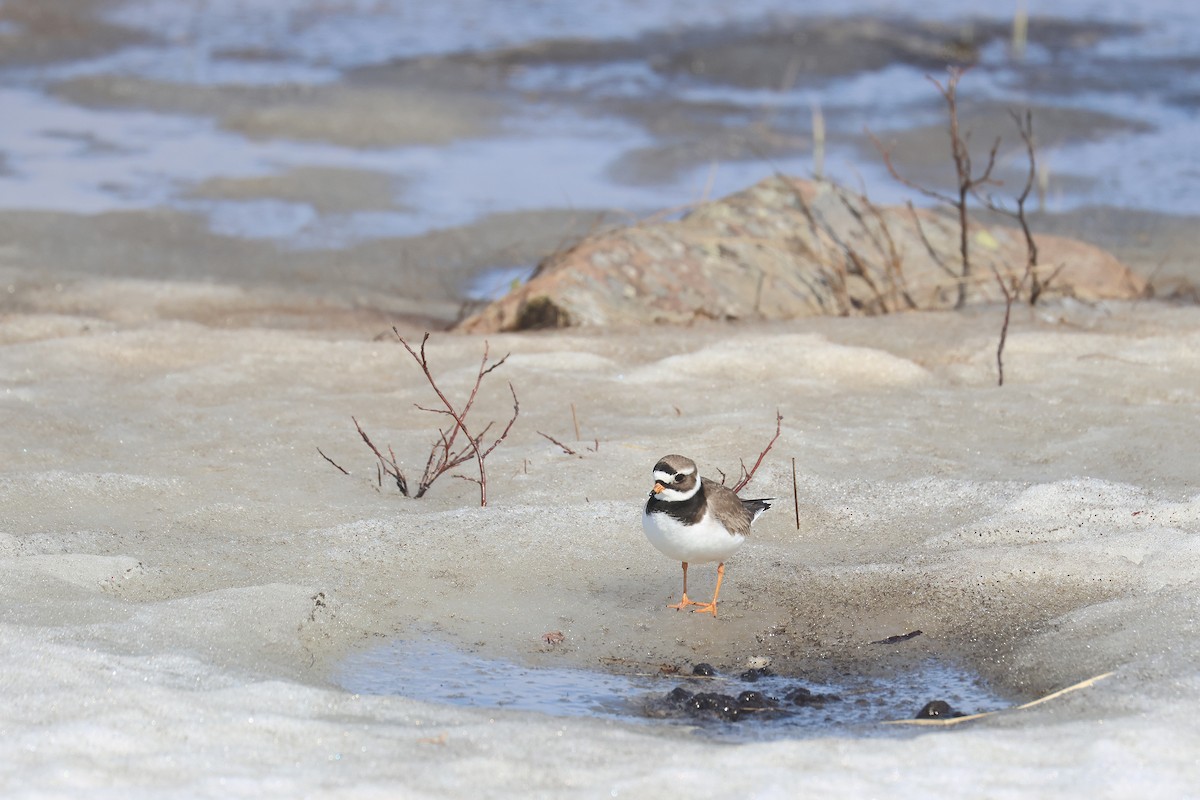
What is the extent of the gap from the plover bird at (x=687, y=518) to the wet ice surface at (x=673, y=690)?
1.00 feet

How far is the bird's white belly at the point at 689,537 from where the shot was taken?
3365 mm

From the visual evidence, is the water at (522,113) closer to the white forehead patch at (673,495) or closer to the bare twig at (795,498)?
the bare twig at (795,498)

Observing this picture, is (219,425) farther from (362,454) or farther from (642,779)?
(642,779)

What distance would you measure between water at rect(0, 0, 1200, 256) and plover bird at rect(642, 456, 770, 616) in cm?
519

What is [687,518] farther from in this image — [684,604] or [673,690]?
[673,690]

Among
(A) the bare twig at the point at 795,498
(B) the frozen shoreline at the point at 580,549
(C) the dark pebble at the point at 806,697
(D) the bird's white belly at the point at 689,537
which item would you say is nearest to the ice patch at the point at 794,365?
(B) the frozen shoreline at the point at 580,549

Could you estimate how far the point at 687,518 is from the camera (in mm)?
3352

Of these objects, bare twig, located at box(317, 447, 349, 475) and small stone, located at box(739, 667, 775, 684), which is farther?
bare twig, located at box(317, 447, 349, 475)

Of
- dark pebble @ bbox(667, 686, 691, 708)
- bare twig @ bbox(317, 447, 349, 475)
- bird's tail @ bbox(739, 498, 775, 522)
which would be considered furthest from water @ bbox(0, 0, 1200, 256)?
dark pebble @ bbox(667, 686, 691, 708)

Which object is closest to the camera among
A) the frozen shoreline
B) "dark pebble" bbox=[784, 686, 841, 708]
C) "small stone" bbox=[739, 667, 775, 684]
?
the frozen shoreline

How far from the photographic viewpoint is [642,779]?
2557mm

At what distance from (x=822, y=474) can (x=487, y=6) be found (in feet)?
42.2

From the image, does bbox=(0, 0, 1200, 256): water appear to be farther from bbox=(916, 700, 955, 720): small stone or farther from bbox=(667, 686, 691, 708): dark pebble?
bbox=(916, 700, 955, 720): small stone

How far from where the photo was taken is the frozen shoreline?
8.65ft
